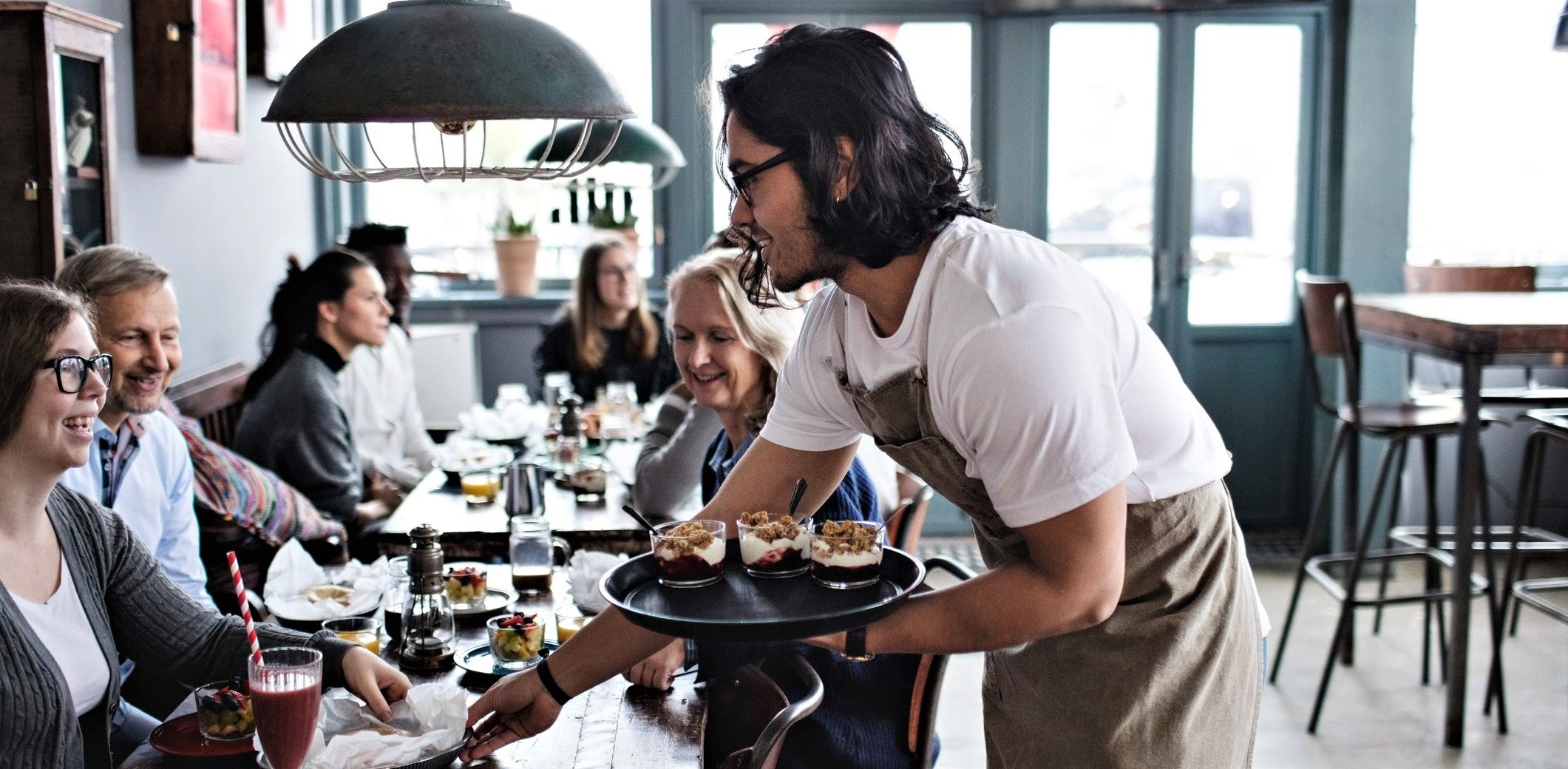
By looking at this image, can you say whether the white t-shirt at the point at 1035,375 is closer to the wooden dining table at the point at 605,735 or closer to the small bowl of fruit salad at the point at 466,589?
the wooden dining table at the point at 605,735

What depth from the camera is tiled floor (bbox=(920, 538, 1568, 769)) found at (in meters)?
3.53

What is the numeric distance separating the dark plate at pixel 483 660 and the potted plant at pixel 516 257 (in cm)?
394

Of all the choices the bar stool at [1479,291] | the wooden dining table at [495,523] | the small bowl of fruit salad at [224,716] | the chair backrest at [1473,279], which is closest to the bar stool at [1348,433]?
the bar stool at [1479,291]

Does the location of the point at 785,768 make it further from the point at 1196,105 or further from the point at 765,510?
the point at 1196,105

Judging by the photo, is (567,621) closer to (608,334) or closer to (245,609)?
(245,609)

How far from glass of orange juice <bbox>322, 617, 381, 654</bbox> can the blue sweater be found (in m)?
0.55

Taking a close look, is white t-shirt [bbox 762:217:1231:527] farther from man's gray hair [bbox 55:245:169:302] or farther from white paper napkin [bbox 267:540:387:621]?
man's gray hair [bbox 55:245:169:302]

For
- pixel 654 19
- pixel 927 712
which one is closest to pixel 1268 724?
pixel 927 712

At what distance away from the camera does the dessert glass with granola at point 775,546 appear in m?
1.57

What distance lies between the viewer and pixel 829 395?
1.66m

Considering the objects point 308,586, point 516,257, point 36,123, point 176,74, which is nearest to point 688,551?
point 308,586

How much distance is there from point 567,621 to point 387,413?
98.2 inches

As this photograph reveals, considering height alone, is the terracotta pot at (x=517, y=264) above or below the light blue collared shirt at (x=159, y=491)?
above

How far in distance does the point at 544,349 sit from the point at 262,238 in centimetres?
111
